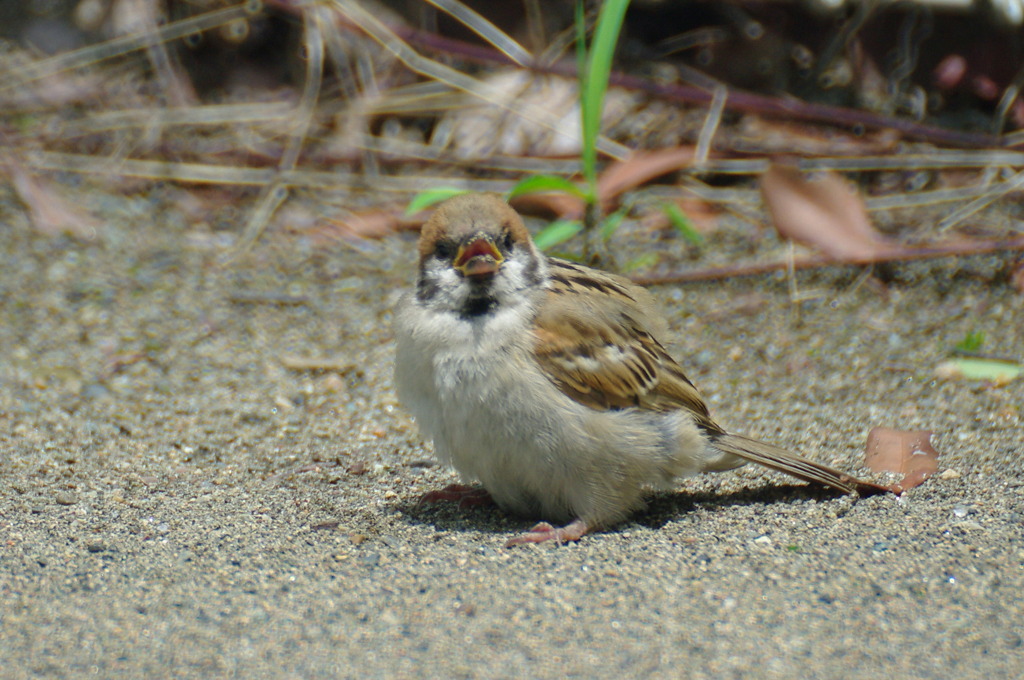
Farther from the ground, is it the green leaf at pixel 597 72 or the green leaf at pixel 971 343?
the green leaf at pixel 597 72

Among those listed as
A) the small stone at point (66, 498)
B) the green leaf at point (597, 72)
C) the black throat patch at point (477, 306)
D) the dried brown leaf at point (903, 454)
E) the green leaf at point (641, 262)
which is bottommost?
the small stone at point (66, 498)

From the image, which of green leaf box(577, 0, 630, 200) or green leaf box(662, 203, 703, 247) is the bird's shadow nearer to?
green leaf box(577, 0, 630, 200)

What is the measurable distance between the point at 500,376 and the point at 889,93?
14.0ft

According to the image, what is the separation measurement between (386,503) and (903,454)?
5.77 feet

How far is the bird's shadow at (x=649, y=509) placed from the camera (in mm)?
3480

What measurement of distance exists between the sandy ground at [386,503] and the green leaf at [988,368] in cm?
8

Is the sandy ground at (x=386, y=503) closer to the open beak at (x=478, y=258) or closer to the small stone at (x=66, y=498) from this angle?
the small stone at (x=66, y=498)

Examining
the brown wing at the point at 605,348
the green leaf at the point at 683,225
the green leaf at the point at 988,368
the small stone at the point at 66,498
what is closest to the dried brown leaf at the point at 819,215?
the green leaf at the point at 683,225

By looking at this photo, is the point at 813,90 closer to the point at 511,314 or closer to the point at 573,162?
the point at 573,162

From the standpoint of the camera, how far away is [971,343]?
4.54 metres

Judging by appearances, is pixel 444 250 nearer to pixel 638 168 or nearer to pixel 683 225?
pixel 683 225

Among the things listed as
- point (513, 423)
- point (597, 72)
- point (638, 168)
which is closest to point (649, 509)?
point (513, 423)

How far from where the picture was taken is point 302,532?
3.30 meters

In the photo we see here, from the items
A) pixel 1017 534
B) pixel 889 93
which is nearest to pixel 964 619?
pixel 1017 534
